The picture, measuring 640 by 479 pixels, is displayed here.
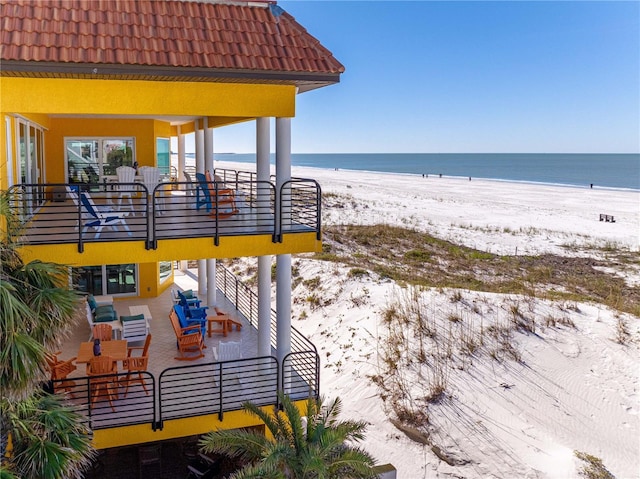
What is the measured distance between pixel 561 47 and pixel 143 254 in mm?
102038

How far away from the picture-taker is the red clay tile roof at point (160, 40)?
9.28 metres

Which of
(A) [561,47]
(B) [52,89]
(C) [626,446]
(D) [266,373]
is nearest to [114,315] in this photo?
(D) [266,373]

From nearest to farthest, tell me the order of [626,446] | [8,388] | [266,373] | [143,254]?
[8,388], [143,254], [266,373], [626,446]

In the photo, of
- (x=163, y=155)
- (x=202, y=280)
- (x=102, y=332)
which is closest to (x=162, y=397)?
(x=102, y=332)

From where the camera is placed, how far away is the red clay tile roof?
365 inches

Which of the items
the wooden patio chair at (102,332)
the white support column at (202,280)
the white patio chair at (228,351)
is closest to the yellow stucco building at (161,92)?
the white patio chair at (228,351)

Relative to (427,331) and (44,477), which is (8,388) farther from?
(427,331)

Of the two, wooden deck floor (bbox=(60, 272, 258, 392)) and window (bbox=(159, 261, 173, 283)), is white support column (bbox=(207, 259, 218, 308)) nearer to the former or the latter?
wooden deck floor (bbox=(60, 272, 258, 392))

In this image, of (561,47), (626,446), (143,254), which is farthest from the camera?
(561,47)

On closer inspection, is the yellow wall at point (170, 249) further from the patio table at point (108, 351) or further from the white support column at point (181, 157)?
the white support column at point (181, 157)

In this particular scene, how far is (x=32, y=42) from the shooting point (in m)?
9.32

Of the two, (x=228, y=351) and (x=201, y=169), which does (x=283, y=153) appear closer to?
(x=228, y=351)

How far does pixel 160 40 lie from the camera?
33.0 ft

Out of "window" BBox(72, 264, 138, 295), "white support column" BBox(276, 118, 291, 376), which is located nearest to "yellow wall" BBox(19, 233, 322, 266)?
"white support column" BBox(276, 118, 291, 376)
